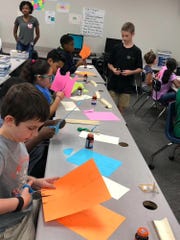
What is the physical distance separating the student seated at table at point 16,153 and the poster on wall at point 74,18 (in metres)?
5.64

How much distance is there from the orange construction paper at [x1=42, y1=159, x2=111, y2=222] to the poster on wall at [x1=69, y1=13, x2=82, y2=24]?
5.69m

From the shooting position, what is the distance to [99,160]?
168 cm

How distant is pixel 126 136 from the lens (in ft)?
6.88

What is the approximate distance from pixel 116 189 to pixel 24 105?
25.1 inches

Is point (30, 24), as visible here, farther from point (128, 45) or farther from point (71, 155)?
point (71, 155)

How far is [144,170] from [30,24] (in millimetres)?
5043

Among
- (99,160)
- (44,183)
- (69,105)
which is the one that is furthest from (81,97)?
(44,183)

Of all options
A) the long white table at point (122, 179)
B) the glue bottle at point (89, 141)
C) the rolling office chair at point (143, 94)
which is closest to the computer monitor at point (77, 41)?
the rolling office chair at point (143, 94)

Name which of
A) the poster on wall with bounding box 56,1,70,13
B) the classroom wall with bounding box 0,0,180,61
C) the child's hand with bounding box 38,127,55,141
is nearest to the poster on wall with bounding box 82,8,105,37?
the classroom wall with bounding box 0,0,180,61

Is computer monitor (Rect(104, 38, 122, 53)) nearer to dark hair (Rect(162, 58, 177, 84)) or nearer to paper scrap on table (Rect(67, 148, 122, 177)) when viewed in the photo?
dark hair (Rect(162, 58, 177, 84))

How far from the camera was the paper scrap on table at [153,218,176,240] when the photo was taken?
3.70 ft

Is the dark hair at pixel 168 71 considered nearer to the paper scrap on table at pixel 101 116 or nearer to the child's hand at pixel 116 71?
the child's hand at pixel 116 71

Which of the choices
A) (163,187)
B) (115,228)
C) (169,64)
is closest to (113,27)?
(169,64)

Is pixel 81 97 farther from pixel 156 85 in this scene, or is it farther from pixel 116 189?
pixel 156 85
